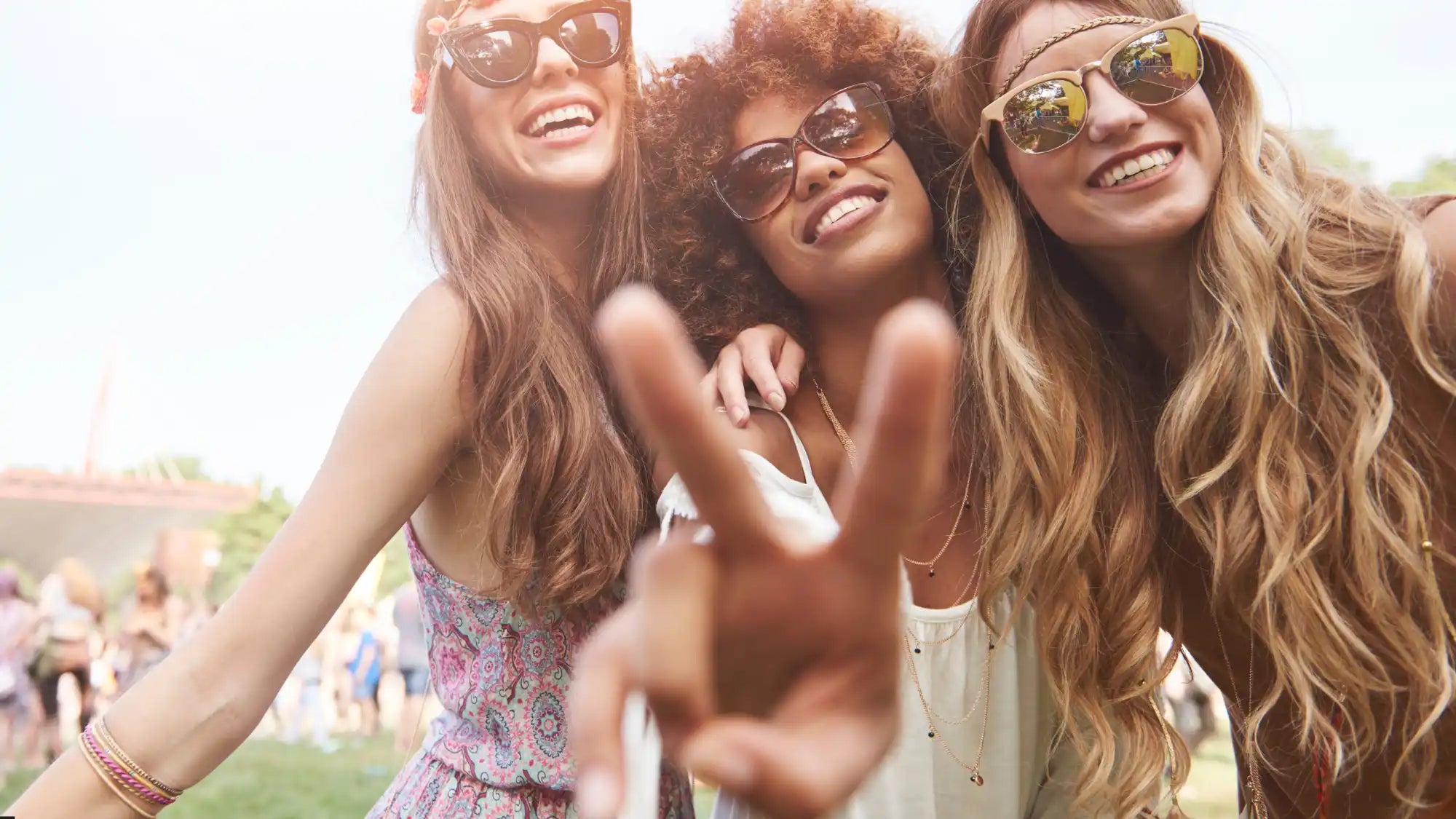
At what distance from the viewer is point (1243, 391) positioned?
1.21 metres

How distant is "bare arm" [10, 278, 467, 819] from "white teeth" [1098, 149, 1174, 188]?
0.93 m

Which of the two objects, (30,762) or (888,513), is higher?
(888,513)

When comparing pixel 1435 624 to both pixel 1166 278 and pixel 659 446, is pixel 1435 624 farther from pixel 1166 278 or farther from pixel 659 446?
pixel 659 446

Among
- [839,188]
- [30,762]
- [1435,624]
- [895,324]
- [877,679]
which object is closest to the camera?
[895,324]

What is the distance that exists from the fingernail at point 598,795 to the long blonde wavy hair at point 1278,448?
0.84 meters

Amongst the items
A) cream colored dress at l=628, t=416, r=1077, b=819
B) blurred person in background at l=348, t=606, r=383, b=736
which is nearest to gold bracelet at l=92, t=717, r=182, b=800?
cream colored dress at l=628, t=416, r=1077, b=819

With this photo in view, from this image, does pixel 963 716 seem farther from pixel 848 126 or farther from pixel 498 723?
pixel 848 126

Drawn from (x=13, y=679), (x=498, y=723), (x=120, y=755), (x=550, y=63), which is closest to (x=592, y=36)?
(x=550, y=63)

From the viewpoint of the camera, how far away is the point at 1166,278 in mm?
1372

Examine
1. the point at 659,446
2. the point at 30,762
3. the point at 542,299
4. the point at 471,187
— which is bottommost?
the point at 30,762

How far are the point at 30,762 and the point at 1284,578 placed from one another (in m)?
4.50

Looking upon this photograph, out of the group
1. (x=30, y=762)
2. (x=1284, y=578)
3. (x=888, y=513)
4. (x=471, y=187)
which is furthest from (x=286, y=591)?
(x=30, y=762)

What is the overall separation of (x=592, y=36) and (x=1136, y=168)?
840mm

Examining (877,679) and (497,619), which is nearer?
(877,679)
